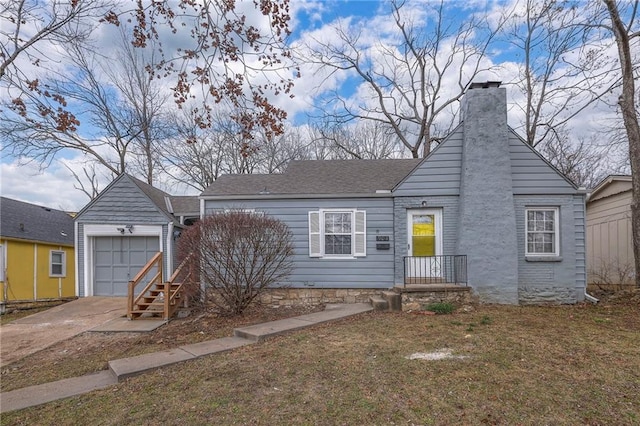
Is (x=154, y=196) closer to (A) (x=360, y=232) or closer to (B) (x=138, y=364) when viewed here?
(A) (x=360, y=232)

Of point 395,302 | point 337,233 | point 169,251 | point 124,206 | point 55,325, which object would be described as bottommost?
point 55,325

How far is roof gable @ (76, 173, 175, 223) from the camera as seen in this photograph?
10.3m

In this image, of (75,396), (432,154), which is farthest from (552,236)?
(75,396)

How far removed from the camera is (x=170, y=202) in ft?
38.7

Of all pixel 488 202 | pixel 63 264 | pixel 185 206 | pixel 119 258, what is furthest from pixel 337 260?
pixel 63 264

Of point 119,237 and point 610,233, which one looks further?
point 610,233

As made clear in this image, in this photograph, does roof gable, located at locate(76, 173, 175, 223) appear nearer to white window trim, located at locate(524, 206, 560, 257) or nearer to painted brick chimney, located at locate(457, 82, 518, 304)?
painted brick chimney, located at locate(457, 82, 518, 304)

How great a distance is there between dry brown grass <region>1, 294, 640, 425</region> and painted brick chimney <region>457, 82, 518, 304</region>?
235 centimetres

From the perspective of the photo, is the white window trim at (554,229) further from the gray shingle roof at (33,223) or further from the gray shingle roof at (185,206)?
the gray shingle roof at (33,223)

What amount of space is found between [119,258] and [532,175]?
11.6 meters

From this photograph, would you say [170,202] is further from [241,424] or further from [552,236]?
[552,236]

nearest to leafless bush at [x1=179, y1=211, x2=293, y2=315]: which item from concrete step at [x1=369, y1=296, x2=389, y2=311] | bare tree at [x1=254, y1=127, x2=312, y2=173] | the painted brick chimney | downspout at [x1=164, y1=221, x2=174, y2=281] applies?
concrete step at [x1=369, y1=296, x2=389, y2=311]

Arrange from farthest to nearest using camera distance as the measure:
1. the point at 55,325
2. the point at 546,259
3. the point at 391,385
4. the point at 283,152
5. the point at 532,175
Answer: the point at 283,152 < the point at 532,175 < the point at 546,259 < the point at 55,325 < the point at 391,385

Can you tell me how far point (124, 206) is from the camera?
1039cm
